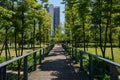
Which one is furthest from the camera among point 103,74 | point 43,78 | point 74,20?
point 74,20

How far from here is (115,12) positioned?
2089 centimetres

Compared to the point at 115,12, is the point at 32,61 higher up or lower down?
lower down

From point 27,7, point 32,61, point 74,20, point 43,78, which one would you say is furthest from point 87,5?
point 74,20

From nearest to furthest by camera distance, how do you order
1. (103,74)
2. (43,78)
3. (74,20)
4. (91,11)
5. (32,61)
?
(103,74) → (43,78) → (32,61) → (91,11) → (74,20)

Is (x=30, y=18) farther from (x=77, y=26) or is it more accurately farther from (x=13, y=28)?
(x=77, y=26)

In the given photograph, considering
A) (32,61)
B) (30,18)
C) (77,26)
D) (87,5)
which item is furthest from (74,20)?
(32,61)

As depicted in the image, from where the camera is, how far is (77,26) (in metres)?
33.7

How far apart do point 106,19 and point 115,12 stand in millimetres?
1310

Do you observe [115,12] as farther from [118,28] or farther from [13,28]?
[13,28]

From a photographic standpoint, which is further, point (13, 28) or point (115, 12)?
point (13, 28)

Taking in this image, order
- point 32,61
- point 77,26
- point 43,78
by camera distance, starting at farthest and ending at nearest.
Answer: point 77,26, point 32,61, point 43,78

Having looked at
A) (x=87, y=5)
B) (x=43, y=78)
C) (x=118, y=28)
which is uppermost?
(x=87, y=5)

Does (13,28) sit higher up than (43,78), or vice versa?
(13,28)

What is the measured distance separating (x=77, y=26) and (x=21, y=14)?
35.7 feet
